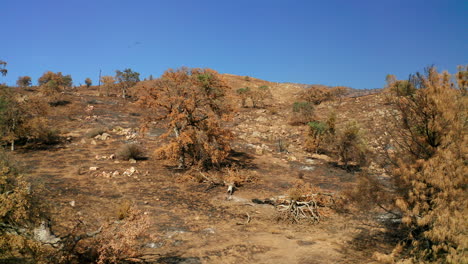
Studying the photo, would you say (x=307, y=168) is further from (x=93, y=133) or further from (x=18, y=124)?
(x=18, y=124)

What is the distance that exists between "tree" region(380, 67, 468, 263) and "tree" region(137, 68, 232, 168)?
33.8ft

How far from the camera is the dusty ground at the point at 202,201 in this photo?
7980 mm

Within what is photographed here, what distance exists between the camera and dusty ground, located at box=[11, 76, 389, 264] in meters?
7.98

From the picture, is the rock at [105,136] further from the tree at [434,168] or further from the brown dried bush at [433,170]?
the tree at [434,168]

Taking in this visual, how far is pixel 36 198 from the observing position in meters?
5.88

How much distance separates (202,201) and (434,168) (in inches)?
344

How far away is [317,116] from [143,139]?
67.9 ft

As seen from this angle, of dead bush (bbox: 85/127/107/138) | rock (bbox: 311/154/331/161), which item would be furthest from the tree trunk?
rock (bbox: 311/154/331/161)

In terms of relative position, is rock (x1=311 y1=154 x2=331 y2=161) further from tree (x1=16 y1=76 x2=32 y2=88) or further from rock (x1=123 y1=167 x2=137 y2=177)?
tree (x1=16 y1=76 x2=32 y2=88)

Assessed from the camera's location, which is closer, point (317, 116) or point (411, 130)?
point (411, 130)

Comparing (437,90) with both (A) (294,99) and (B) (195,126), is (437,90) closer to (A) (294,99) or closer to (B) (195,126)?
(B) (195,126)

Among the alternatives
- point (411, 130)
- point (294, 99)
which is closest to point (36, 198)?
point (411, 130)

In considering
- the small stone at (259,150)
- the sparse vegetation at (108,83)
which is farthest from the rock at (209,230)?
the sparse vegetation at (108,83)

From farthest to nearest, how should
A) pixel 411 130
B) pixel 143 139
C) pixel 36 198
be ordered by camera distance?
pixel 143 139, pixel 411 130, pixel 36 198
